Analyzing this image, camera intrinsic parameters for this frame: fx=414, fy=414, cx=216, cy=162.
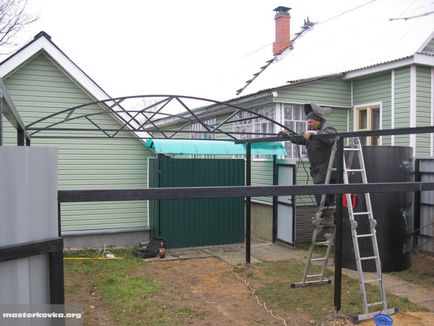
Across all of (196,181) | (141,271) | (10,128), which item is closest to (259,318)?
(141,271)

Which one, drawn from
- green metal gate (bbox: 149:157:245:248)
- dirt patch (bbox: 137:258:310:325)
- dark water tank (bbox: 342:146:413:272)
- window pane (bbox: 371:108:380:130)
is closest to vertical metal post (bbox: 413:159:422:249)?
dark water tank (bbox: 342:146:413:272)

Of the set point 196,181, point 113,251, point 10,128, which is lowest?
point 113,251

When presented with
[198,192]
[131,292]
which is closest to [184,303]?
[131,292]

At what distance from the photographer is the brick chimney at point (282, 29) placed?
54.6 ft

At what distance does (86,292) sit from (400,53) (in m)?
9.23

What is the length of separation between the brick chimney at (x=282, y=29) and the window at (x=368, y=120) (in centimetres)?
624

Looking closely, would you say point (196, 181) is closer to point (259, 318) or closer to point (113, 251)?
point (113, 251)

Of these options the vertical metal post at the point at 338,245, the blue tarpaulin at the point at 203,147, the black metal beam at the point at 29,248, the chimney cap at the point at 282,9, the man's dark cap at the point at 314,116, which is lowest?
the vertical metal post at the point at 338,245

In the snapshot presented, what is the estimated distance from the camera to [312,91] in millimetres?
11430

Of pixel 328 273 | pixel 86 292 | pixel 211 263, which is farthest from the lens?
pixel 211 263

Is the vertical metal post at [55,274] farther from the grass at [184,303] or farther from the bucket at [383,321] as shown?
the bucket at [383,321]

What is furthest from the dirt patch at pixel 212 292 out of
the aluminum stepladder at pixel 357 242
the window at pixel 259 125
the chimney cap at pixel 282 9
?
the chimney cap at pixel 282 9

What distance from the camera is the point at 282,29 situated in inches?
666

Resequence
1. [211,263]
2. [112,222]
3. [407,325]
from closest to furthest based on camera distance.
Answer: [407,325] → [211,263] → [112,222]
